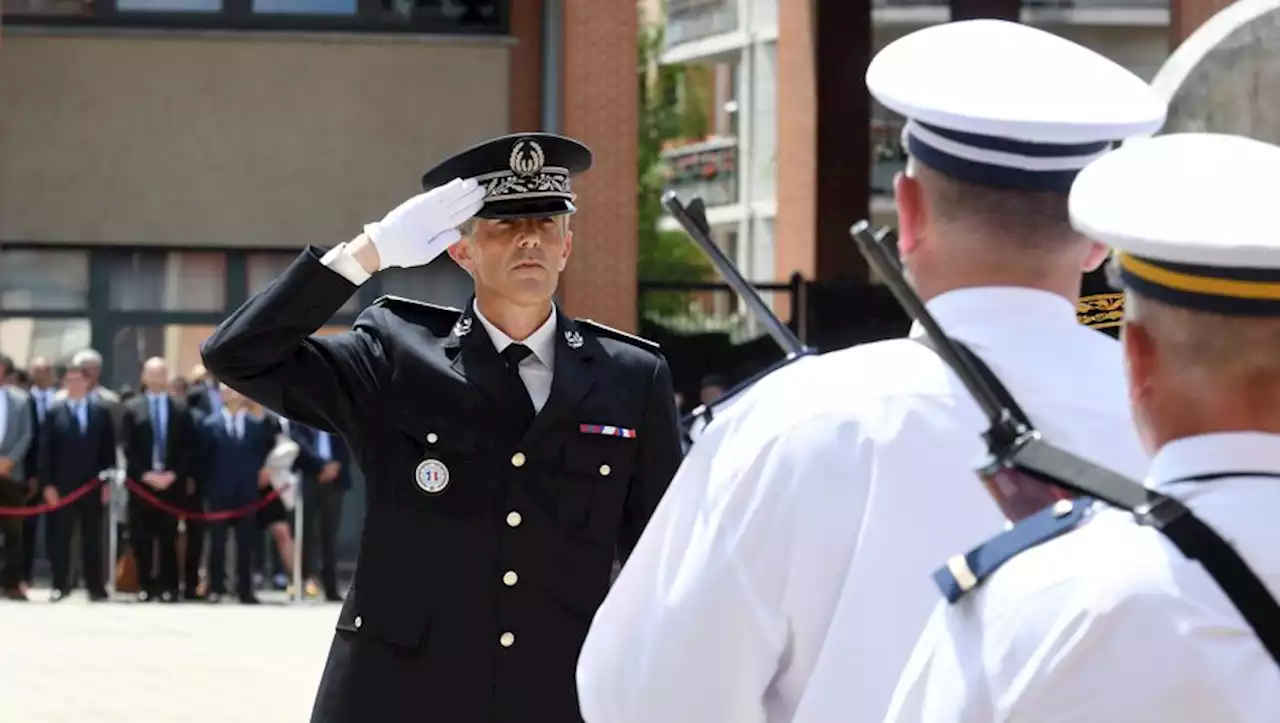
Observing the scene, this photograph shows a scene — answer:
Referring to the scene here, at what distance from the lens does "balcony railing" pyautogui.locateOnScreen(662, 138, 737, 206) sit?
5972cm

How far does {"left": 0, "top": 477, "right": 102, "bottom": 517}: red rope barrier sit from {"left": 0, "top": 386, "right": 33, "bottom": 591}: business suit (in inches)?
1.7

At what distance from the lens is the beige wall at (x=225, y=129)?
24.4 m

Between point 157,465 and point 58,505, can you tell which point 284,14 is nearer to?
point 157,465

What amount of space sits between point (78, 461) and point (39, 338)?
4285 mm

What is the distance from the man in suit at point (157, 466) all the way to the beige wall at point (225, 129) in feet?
16.7

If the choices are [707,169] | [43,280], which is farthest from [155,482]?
[707,169]

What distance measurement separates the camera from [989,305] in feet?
9.64

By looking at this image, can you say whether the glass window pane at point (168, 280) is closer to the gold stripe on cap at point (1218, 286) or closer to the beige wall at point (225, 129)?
the beige wall at point (225, 129)

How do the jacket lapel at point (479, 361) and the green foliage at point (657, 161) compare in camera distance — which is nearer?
the jacket lapel at point (479, 361)

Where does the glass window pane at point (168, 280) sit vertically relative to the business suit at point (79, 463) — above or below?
above

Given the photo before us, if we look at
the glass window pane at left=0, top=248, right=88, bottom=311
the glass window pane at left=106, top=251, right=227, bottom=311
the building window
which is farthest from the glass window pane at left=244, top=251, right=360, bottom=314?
the building window

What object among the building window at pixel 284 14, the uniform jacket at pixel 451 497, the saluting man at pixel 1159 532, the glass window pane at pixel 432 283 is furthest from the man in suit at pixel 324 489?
the saluting man at pixel 1159 532

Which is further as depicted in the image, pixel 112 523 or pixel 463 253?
pixel 112 523

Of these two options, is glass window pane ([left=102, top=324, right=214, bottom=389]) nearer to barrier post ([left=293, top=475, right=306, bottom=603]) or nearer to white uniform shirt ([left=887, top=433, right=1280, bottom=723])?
barrier post ([left=293, top=475, right=306, bottom=603])
